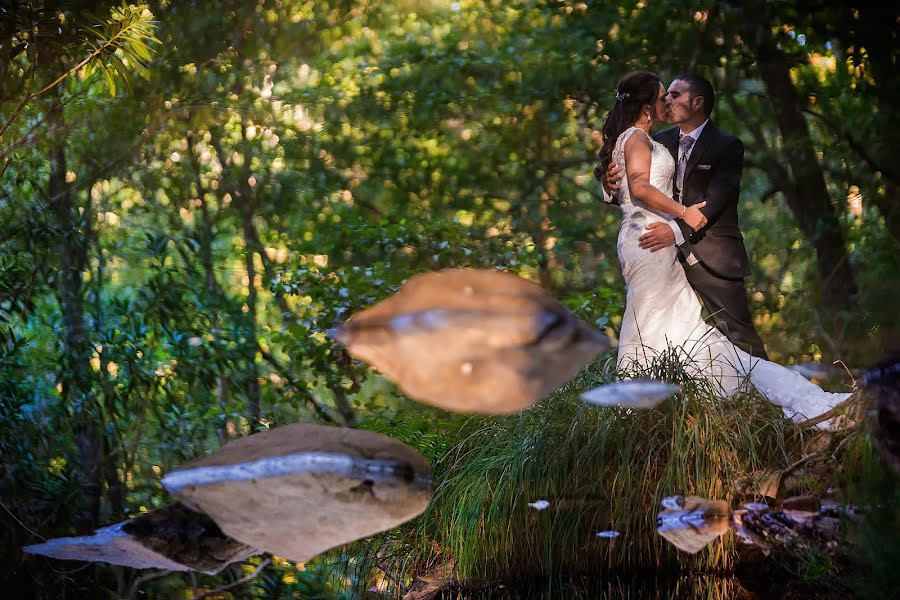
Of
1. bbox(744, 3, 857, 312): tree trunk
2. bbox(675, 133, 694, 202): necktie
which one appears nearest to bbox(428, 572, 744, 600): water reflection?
bbox(675, 133, 694, 202): necktie

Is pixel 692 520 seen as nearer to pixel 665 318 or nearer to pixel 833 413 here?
pixel 833 413

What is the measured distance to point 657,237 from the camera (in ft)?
9.93

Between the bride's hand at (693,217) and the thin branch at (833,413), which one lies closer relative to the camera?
the thin branch at (833,413)

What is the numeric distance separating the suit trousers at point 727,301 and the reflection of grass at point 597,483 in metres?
0.34

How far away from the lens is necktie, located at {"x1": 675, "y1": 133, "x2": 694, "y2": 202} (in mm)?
3150

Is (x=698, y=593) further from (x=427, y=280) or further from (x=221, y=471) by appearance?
(x=427, y=280)

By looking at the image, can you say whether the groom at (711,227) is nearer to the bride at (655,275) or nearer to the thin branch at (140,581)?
the bride at (655,275)

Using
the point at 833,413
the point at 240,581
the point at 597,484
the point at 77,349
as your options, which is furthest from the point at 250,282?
the point at 833,413

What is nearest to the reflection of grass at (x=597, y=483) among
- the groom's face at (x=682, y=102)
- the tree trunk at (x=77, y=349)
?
the groom's face at (x=682, y=102)

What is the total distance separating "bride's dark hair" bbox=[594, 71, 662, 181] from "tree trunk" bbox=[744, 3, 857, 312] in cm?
195

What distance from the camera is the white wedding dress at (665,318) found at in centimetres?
289

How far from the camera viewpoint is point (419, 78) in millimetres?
5773

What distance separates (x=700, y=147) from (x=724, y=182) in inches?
5.7

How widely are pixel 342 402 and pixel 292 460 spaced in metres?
3.21
